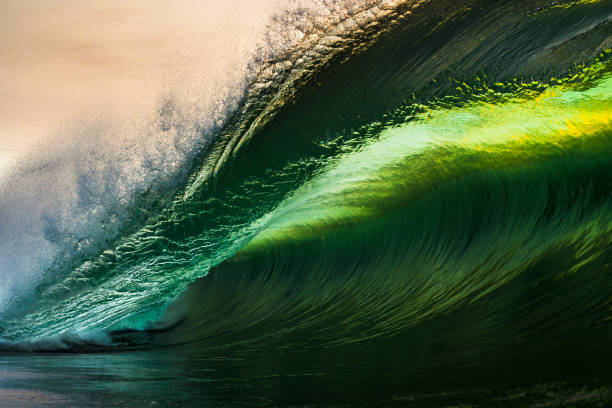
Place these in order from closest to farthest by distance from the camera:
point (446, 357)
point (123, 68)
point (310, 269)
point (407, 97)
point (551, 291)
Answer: point (446, 357)
point (551, 291)
point (407, 97)
point (123, 68)
point (310, 269)

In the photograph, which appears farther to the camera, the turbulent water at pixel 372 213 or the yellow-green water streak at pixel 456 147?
the yellow-green water streak at pixel 456 147

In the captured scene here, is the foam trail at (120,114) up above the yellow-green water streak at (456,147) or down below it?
above

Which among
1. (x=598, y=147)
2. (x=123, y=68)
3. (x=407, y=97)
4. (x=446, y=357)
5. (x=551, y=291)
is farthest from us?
(x=123, y=68)

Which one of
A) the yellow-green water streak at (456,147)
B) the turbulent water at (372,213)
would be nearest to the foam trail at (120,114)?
the turbulent water at (372,213)

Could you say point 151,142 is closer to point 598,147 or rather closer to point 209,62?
point 209,62

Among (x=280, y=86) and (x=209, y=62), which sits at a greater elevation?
(x=209, y=62)

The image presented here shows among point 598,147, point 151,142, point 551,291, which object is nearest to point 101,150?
point 151,142

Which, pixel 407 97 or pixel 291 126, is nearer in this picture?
pixel 407 97

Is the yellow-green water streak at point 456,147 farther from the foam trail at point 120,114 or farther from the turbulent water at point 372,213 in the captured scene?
the foam trail at point 120,114

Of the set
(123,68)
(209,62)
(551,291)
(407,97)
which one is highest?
(123,68)
